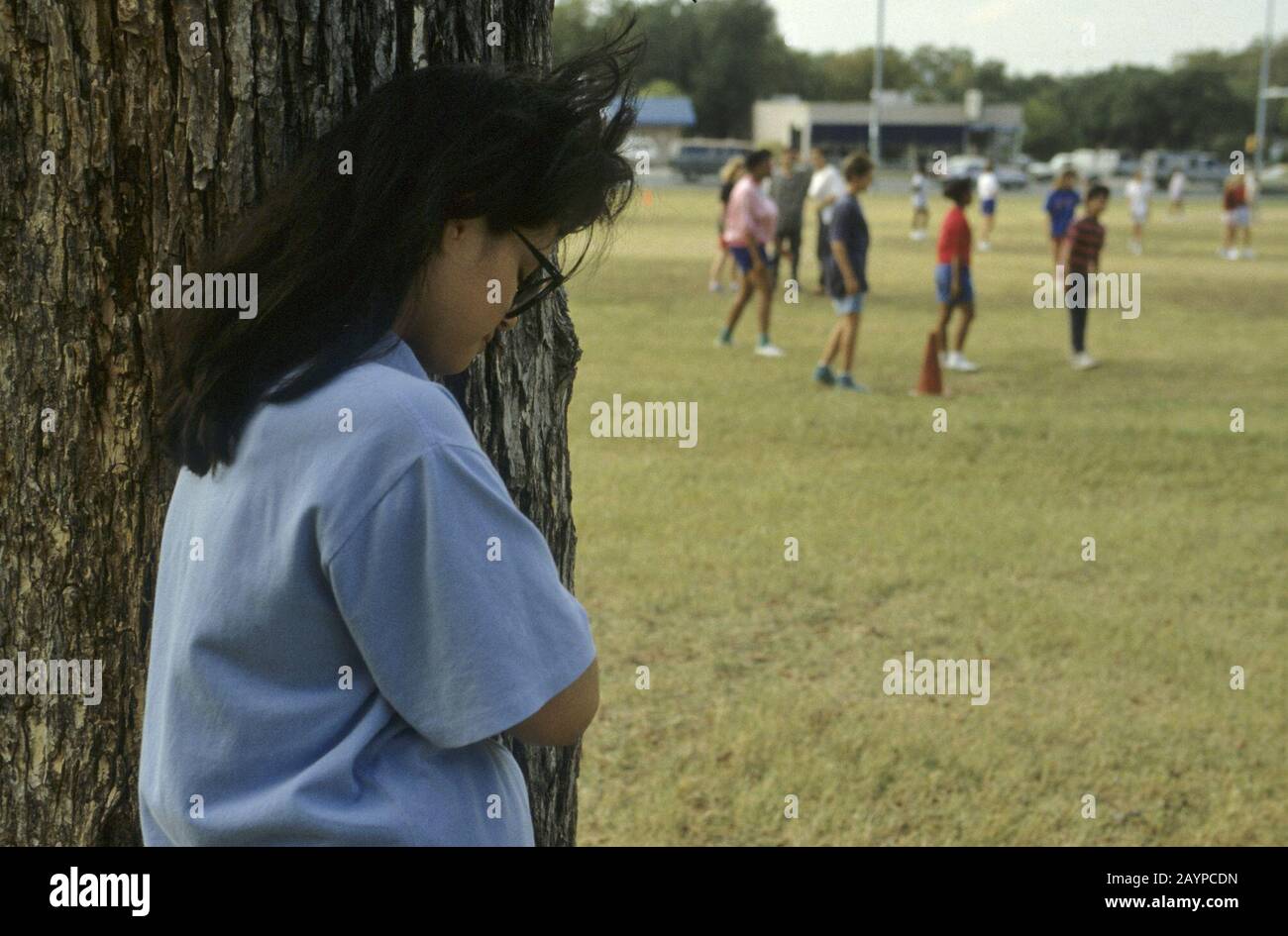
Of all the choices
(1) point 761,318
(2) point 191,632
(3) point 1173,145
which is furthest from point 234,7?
(3) point 1173,145

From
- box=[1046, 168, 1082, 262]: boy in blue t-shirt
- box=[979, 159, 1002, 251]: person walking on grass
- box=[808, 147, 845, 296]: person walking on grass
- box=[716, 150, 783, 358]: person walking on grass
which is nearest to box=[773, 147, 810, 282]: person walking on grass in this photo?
box=[808, 147, 845, 296]: person walking on grass

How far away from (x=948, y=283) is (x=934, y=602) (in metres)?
5.55

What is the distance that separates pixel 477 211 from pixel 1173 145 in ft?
303

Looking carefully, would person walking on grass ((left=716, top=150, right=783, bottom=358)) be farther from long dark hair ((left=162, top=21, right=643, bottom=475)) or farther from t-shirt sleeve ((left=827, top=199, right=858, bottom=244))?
long dark hair ((left=162, top=21, right=643, bottom=475))

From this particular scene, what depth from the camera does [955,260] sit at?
10.6 metres

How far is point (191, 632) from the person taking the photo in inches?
53.8

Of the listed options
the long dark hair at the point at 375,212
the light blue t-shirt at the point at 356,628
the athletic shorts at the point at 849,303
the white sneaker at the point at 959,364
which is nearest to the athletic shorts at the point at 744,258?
the white sneaker at the point at 959,364

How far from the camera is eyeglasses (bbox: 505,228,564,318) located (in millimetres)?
1525

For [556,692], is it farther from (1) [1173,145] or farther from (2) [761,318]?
(1) [1173,145]

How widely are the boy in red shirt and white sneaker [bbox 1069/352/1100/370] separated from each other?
1.35m

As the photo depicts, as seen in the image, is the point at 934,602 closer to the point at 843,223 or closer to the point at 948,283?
the point at 843,223

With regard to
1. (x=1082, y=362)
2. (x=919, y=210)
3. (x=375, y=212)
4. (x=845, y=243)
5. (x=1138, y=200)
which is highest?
(x=1138, y=200)

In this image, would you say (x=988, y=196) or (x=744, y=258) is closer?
(x=744, y=258)

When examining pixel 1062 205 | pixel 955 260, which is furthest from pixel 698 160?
pixel 955 260
